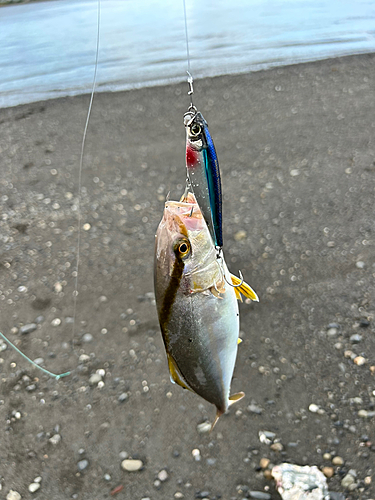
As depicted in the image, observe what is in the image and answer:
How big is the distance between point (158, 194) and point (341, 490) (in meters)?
3.10

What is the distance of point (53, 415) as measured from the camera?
9.11ft

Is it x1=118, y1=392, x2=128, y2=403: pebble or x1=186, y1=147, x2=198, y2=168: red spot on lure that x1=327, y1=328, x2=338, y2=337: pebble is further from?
x1=186, y1=147, x2=198, y2=168: red spot on lure

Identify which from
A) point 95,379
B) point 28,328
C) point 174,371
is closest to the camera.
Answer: point 174,371

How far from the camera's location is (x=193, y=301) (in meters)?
1.34

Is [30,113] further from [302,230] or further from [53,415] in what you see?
[53,415]

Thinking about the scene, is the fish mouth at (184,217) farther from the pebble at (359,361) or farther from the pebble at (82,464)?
the pebble at (359,361)

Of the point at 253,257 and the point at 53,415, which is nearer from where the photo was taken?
the point at 53,415

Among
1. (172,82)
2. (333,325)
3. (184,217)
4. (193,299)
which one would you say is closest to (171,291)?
(193,299)

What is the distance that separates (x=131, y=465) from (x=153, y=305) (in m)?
1.22

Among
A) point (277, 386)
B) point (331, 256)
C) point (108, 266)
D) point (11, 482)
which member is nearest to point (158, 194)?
point (108, 266)

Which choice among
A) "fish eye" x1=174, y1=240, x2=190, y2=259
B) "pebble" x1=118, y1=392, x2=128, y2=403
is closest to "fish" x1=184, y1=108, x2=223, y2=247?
"fish eye" x1=174, y1=240, x2=190, y2=259

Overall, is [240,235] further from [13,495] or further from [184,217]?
[184,217]

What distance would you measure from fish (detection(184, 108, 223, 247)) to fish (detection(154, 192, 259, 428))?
0.04 metres

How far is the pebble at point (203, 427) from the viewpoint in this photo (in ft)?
8.50
